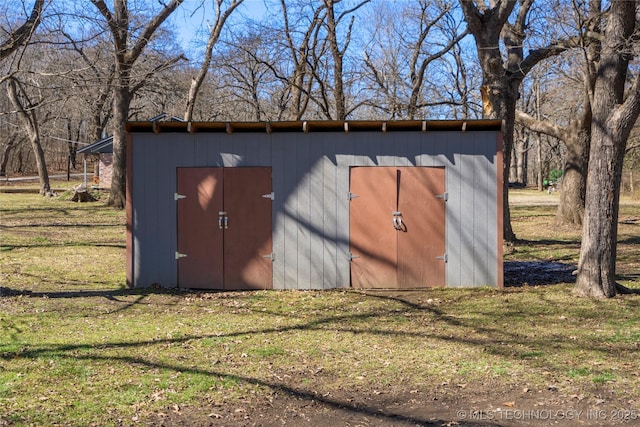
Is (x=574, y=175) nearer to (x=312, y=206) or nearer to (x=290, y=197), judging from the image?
(x=312, y=206)

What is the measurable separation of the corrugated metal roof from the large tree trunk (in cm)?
161

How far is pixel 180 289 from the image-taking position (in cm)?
1143

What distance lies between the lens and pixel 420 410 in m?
5.70

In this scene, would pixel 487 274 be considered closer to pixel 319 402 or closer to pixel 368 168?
pixel 368 168

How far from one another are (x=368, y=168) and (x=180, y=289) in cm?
361

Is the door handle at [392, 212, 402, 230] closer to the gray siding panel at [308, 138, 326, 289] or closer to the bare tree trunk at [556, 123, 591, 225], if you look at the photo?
the gray siding panel at [308, 138, 326, 289]

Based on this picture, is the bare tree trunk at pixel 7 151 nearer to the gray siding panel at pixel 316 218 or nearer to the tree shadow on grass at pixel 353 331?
the gray siding panel at pixel 316 218

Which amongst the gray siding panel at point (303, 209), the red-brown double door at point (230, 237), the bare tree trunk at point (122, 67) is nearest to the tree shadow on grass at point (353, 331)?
the gray siding panel at point (303, 209)

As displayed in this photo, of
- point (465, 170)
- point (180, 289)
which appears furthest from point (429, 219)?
point (180, 289)

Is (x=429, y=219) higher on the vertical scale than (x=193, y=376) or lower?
higher

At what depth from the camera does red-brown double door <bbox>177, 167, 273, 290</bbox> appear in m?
11.4

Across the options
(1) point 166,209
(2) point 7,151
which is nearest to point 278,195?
(1) point 166,209

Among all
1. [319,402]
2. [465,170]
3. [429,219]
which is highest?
[465,170]

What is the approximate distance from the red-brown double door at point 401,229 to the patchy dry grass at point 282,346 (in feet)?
1.59
